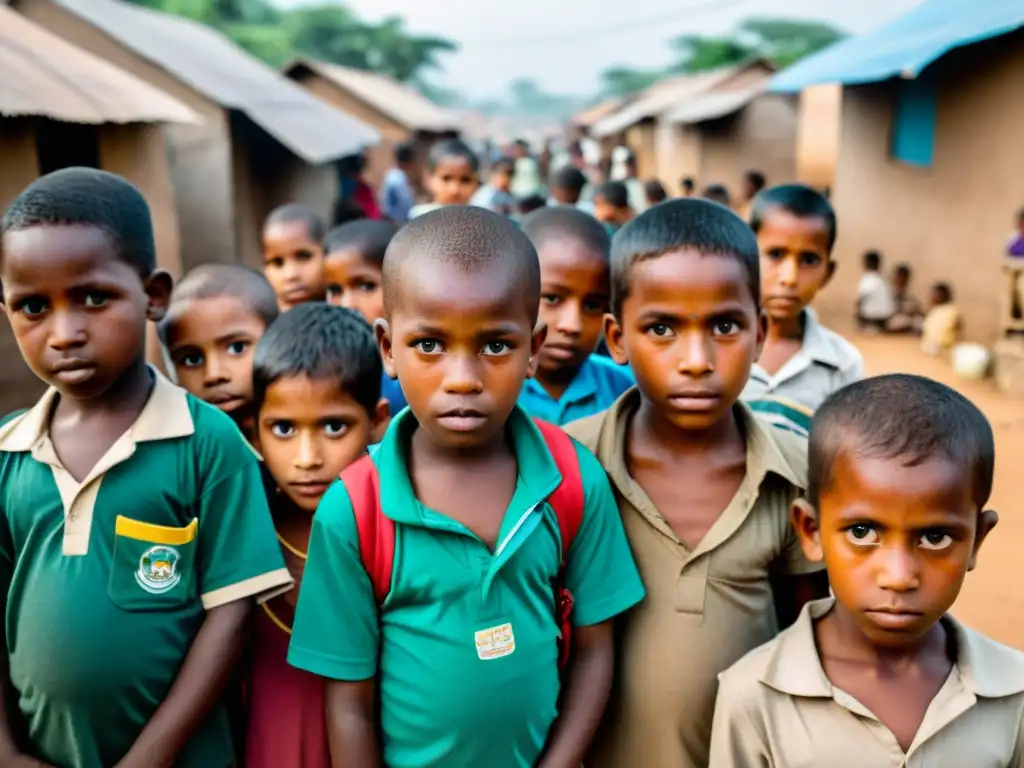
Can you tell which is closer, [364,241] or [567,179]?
[364,241]

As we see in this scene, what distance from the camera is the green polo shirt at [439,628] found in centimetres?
148

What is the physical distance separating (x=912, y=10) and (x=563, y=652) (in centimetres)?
1012

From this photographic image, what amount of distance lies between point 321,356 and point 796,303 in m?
1.49

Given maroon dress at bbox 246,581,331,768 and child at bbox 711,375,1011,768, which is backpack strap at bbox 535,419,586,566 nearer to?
child at bbox 711,375,1011,768

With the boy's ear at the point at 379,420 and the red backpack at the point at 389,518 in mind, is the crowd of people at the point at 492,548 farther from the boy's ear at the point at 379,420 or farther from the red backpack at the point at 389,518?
the boy's ear at the point at 379,420

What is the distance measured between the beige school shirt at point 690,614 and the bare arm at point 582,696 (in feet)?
0.32

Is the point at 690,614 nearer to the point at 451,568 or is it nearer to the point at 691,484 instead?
the point at 691,484

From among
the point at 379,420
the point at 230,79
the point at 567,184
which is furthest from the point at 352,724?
the point at 230,79

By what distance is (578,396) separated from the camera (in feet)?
7.97

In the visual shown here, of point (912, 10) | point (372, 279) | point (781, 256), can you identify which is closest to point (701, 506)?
point (781, 256)

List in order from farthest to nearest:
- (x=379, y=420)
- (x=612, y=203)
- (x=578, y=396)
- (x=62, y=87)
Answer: (x=612, y=203) → (x=62, y=87) → (x=578, y=396) → (x=379, y=420)

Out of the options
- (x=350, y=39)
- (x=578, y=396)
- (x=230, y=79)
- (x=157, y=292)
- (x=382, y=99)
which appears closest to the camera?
(x=157, y=292)

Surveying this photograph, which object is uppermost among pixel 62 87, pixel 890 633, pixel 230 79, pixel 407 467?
pixel 230 79

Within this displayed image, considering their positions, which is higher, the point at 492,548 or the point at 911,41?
the point at 911,41
